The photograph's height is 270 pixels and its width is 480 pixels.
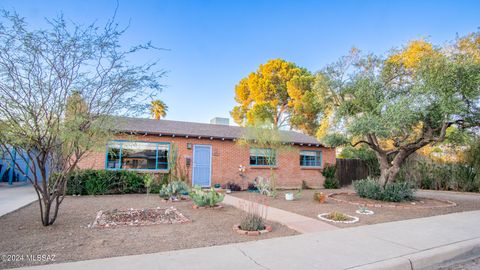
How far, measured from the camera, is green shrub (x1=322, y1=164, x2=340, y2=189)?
623 inches

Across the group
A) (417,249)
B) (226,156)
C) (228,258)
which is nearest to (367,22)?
(226,156)

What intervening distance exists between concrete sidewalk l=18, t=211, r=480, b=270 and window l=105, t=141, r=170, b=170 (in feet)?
29.4

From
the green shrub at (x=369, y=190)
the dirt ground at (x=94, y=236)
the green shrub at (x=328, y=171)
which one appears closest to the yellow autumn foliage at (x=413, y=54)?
the green shrub at (x=369, y=190)

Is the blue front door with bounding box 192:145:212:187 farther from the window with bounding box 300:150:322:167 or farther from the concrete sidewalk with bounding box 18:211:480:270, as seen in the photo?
the concrete sidewalk with bounding box 18:211:480:270

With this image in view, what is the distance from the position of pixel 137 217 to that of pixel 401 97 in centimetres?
955

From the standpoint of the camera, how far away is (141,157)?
12.5 metres

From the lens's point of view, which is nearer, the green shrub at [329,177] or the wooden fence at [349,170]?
the green shrub at [329,177]

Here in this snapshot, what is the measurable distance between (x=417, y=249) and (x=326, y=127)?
26.5 ft

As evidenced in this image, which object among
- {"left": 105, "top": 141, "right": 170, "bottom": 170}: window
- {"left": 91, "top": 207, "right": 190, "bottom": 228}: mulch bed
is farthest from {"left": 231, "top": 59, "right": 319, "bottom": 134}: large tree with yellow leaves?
{"left": 91, "top": 207, "right": 190, "bottom": 228}: mulch bed

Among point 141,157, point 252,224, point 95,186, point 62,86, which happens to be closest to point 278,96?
point 141,157

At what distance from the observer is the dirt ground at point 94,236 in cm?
406

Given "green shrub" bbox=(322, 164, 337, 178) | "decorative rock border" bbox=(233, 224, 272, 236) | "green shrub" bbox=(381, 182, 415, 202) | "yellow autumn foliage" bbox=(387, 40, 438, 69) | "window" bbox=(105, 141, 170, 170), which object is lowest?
"decorative rock border" bbox=(233, 224, 272, 236)

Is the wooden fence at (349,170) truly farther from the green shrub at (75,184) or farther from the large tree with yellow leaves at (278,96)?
the green shrub at (75,184)

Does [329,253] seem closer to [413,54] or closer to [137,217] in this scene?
[137,217]
